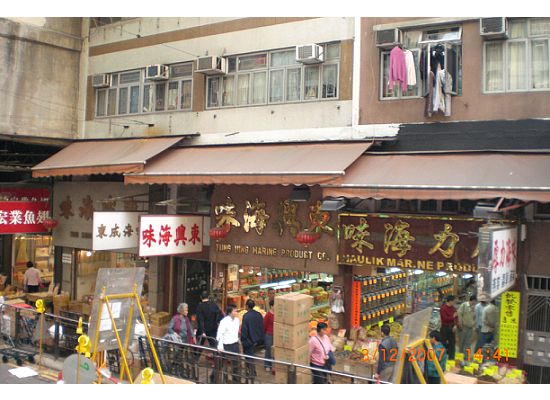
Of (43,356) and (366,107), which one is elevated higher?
(366,107)

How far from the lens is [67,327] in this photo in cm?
1264

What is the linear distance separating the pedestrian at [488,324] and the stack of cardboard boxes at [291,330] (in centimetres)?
384

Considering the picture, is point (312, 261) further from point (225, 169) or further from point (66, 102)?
point (66, 102)

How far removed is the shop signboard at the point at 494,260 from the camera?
9.20m

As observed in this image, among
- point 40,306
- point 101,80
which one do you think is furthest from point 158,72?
point 40,306

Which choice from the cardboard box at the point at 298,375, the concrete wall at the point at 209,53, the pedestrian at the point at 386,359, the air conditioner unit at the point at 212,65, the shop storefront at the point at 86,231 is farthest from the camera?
the shop storefront at the point at 86,231

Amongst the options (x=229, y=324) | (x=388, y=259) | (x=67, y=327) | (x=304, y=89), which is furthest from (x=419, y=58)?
(x=67, y=327)

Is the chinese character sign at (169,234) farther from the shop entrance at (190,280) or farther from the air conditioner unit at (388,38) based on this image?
the air conditioner unit at (388,38)

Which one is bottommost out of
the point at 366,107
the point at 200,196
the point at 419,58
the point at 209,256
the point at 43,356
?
the point at 43,356

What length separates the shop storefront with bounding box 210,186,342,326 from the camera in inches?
528

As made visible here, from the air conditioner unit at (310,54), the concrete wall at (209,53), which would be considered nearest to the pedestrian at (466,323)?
the concrete wall at (209,53)

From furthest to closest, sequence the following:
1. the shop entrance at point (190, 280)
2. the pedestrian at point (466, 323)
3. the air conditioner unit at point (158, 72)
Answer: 1. the shop entrance at point (190, 280)
2. the air conditioner unit at point (158, 72)
3. the pedestrian at point (466, 323)

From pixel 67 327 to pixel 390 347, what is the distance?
7052 millimetres
